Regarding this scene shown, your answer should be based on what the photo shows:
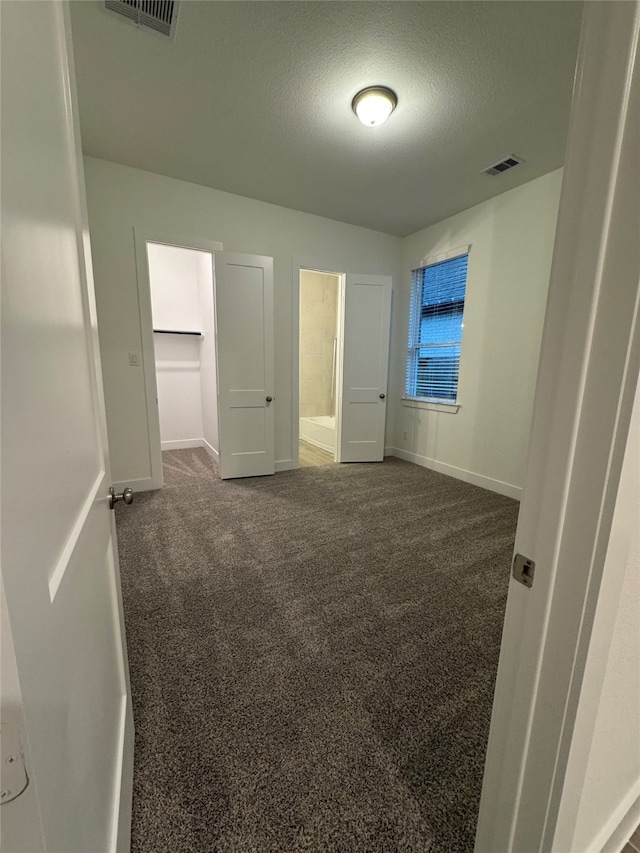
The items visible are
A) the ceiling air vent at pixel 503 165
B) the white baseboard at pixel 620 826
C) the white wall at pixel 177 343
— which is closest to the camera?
the white baseboard at pixel 620 826

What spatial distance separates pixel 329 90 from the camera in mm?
2008

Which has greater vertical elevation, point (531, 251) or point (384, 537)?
point (531, 251)

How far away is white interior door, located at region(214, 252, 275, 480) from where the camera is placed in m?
3.33

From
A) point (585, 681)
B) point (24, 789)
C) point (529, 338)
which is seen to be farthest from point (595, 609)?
point (529, 338)

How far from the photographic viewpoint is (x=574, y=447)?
1.67 feet

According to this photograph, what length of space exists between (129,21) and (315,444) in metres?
4.47

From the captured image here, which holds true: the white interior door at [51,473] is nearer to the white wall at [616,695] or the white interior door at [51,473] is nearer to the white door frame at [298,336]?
the white wall at [616,695]

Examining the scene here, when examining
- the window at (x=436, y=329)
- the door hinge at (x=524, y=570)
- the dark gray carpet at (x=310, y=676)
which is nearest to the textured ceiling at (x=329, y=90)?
the window at (x=436, y=329)

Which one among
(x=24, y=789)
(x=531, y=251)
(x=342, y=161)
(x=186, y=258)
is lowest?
(x=24, y=789)

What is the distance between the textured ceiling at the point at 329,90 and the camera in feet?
5.32

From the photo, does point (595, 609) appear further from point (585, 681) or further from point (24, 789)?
point (24, 789)

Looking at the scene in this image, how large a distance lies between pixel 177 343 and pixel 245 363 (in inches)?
64.4

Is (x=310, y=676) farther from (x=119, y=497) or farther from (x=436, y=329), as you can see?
(x=436, y=329)

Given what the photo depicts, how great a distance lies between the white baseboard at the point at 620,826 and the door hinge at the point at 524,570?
0.82m
